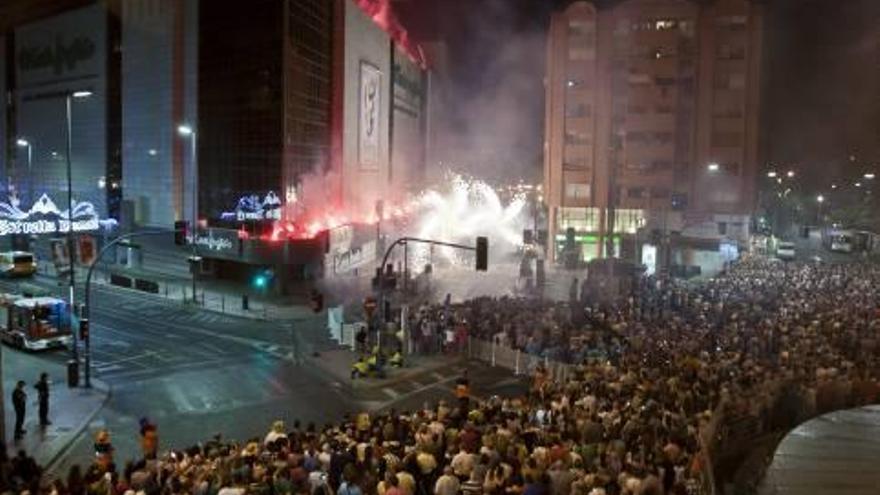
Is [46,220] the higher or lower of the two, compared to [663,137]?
lower

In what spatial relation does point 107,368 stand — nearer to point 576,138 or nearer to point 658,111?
point 576,138

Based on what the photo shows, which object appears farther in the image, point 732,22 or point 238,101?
point 732,22

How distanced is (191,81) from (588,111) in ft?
113

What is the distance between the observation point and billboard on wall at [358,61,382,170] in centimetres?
7200

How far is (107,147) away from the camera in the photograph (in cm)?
6869

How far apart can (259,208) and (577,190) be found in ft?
102

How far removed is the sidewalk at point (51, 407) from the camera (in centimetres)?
2188

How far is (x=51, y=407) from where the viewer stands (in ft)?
84.7

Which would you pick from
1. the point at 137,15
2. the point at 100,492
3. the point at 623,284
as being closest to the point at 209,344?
the point at 623,284

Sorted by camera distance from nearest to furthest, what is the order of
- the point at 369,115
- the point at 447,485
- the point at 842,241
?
the point at 447,485 → the point at 369,115 → the point at 842,241

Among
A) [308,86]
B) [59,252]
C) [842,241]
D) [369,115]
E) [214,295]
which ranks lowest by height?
[214,295]

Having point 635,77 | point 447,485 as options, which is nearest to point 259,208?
point 635,77

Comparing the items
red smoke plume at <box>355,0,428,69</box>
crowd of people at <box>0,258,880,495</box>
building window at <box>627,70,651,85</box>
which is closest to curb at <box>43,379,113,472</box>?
crowd of people at <box>0,258,880,495</box>

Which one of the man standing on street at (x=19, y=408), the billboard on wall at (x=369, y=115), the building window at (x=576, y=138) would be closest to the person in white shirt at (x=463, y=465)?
the man standing on street at (x=19, y=408)
